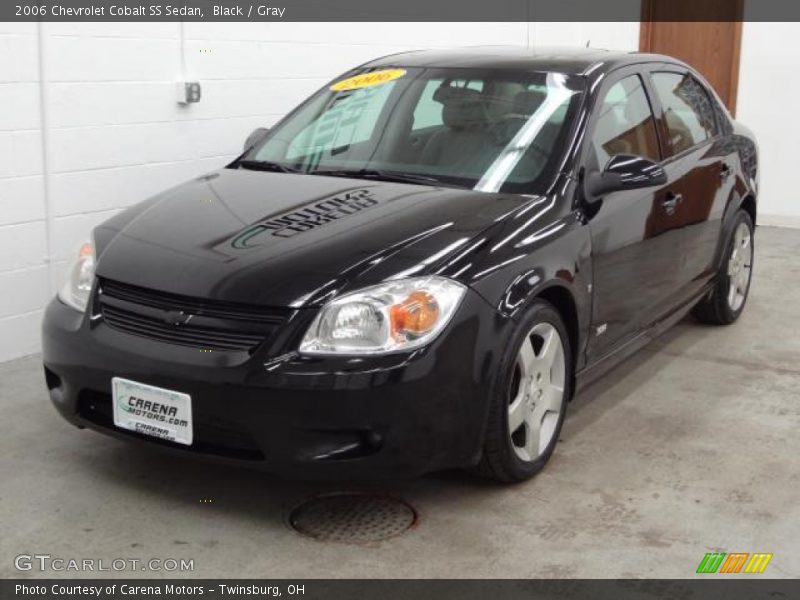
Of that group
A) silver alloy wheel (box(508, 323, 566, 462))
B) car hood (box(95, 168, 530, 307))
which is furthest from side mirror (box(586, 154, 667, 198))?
silver alloy wheel (box(508, 323, 566, 462))

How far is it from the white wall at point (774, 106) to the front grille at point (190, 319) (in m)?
6.64

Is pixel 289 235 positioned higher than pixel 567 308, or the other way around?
pixel 289 235

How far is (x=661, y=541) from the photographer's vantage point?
3475mm

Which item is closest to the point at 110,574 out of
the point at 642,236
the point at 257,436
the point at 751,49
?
the point at 257,436

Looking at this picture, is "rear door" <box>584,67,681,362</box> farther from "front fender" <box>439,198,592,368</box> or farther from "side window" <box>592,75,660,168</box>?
"front fender" <box>439,198,592,368</box>

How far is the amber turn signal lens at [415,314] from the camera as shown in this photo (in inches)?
132

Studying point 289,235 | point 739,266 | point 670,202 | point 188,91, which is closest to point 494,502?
point 289,235

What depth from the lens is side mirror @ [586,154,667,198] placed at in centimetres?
412

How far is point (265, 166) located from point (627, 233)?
1438mm

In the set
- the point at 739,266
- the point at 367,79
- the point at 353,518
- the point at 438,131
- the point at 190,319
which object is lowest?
the point at 353,518

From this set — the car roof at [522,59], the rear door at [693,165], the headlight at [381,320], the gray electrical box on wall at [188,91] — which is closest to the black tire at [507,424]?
the headlight at [381,320]

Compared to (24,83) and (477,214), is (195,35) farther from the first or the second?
(477,214)

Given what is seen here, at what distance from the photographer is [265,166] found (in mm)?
4504
